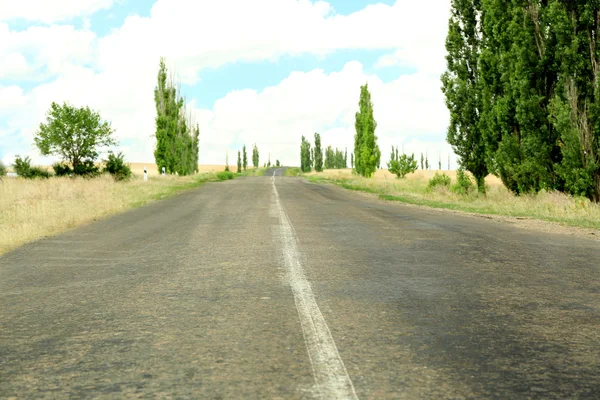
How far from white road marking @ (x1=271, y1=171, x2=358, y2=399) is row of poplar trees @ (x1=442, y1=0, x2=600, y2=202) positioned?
13.4 metres

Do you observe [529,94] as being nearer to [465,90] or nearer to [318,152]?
[465,90]

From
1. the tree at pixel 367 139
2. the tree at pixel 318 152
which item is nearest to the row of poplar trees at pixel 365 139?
the tree at pixel 367 139

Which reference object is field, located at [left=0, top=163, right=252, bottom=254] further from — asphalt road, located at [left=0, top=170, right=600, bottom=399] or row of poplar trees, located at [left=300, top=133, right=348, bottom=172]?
row of poplar trees, located at [left=300, top=133, right=348, bottom=172]

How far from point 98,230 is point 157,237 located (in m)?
2.47

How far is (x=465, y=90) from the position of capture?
2303 cm

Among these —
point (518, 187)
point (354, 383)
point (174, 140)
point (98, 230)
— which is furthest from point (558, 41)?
point (174, 140)

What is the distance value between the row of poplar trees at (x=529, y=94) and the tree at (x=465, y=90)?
4cm

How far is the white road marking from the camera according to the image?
3285 millimetres

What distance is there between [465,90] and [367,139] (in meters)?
28.0

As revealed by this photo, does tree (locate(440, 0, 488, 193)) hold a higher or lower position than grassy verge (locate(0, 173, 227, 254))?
higher

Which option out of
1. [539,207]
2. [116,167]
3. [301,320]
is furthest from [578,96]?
[116,167]

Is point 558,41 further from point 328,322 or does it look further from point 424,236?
point 328,322

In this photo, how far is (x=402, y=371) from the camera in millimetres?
3588

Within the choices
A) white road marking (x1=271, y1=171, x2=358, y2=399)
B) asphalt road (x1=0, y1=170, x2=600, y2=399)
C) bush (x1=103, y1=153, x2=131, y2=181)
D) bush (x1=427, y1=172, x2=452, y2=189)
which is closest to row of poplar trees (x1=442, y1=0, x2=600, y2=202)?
bush (x1=427, y1=172, x2=452, y2=189)
